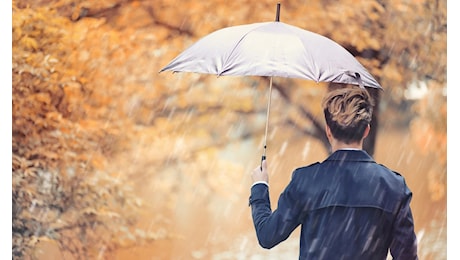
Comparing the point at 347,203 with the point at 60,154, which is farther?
the point at 60,154

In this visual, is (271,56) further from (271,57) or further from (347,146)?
(347,146)

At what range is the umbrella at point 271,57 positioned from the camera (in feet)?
12.9

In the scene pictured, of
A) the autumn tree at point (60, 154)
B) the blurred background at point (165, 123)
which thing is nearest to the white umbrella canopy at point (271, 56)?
the blurred background at point (165, 123)

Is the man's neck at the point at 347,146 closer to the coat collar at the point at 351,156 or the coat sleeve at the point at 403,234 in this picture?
the coat collar at the point at 351,156

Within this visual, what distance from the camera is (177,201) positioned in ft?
22.8

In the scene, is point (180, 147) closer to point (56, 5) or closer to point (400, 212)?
point (56, 5)

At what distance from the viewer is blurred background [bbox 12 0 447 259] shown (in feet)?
22.9

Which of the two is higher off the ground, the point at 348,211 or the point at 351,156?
the point at 351,156

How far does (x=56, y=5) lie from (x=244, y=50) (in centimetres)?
376

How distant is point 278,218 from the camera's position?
298cm

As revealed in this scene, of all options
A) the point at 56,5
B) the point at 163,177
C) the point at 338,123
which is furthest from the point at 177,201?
the point at 338,123

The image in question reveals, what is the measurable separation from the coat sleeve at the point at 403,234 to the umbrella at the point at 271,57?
103 cm

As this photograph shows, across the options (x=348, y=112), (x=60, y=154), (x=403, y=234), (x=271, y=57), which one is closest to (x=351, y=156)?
(x=348, y=112)

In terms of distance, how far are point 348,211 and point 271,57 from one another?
4.30 ft
